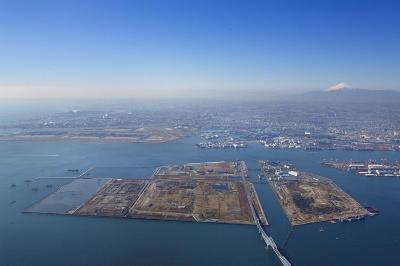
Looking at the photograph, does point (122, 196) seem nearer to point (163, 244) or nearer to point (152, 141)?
point (163, 244)

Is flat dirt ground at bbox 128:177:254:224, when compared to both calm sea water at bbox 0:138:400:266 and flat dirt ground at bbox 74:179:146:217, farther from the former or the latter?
calm sea water at bbox 0:138:400:266

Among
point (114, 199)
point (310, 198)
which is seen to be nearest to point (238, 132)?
point (310, 198)

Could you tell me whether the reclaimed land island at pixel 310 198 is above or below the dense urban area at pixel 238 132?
below

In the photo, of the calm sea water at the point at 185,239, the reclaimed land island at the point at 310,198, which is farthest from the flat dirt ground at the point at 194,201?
the reclaimed land island at the point at 310,198

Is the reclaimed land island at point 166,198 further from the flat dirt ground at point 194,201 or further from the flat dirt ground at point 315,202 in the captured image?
the flat dirt ground at point 315,202

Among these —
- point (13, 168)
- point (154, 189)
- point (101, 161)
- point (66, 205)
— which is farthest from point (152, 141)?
point (66, 205)

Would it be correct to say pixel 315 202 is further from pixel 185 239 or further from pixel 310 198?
pixel 185 239
